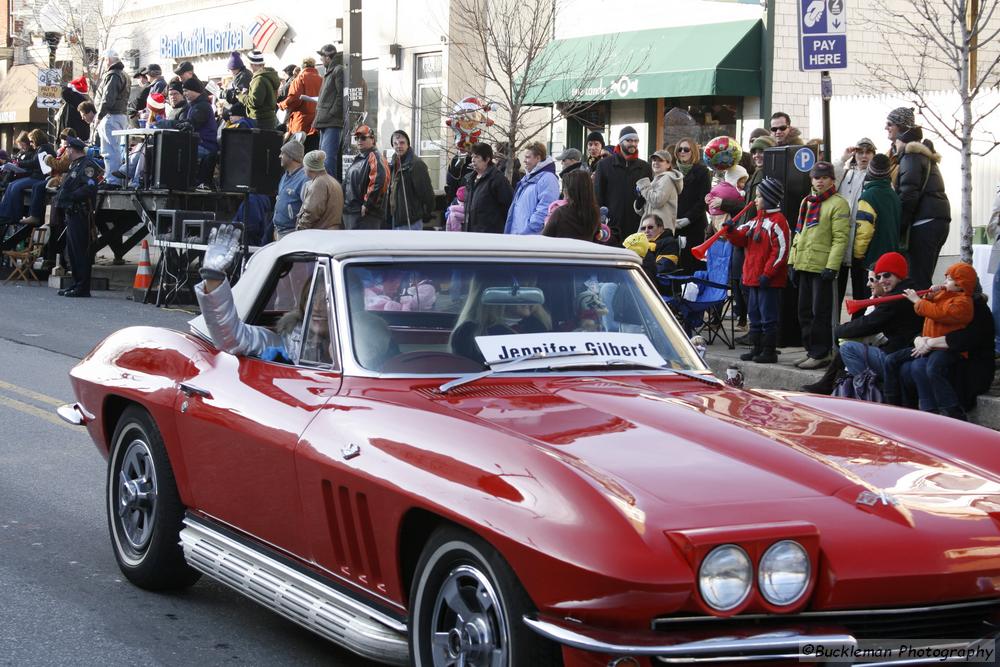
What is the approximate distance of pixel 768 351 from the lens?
40.4 feet

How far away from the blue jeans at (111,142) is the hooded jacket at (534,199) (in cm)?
1077

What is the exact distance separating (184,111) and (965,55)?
12.4m

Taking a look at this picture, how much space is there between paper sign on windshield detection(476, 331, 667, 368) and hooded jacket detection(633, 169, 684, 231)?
8.71 metres

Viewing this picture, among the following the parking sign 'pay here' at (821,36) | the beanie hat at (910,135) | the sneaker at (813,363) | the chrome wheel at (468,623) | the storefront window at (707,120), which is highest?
the storefront window at (707,120)

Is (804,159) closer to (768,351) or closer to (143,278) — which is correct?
(768,351)

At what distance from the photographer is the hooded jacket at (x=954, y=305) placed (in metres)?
9.70

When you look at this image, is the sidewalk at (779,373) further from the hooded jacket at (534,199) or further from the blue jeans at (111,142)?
the blue jeans at (111,142)

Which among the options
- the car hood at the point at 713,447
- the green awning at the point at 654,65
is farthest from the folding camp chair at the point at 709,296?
the car hood at the point at 713,447

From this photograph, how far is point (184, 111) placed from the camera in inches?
841

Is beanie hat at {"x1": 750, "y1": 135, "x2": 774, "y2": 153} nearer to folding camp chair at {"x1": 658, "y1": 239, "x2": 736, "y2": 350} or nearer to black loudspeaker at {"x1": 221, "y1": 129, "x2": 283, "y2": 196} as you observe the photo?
folding camp chair at {"x1": 658, "y1": 239, "x2": 736, "y2": 350}

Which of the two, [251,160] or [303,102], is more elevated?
[303,102]

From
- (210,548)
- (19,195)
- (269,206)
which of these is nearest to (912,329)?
(210,548)

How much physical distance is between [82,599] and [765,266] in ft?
27.0

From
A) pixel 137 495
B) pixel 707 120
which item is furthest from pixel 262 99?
pixel 137 495
